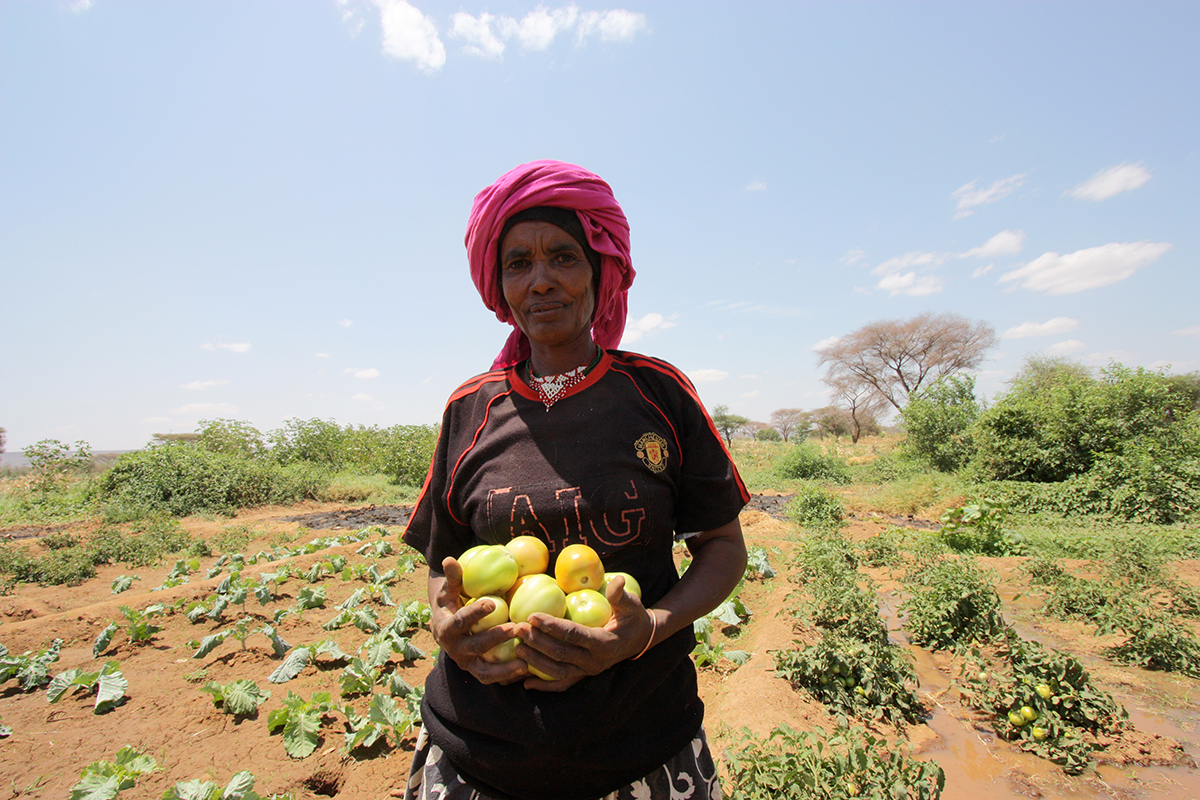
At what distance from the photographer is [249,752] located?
3.39m

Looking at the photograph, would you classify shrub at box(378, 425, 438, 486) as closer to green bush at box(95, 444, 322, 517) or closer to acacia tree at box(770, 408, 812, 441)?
green bush at box(95, 444, 322, 517)

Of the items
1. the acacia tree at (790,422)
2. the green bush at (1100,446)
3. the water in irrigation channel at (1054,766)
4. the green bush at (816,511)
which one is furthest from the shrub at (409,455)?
the acacia tree at (790,422)

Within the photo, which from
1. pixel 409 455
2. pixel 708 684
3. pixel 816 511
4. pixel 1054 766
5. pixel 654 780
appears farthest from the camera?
pixel 409 455

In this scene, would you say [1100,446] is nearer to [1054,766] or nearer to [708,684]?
[1054,766]

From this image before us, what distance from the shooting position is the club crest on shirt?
55.1 inches

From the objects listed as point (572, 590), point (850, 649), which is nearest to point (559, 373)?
point (572, 590)

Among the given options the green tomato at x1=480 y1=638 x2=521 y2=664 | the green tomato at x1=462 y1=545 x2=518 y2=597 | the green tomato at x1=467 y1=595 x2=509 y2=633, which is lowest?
the green tomato at x1=480 y1=638 x2=521 y2=664

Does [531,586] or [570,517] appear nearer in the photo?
[531,586]

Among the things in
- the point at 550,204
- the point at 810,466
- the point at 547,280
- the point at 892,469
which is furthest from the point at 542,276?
the point at 810,466

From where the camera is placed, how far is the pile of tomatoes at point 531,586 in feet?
3.89

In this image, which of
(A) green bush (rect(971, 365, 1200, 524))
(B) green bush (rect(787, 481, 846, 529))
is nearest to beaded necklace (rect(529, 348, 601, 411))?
(B) green bush (rect(787, 481, 846, 529))

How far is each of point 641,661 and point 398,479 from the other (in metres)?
22.5

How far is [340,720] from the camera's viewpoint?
378cm

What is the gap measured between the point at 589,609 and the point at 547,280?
862mm
